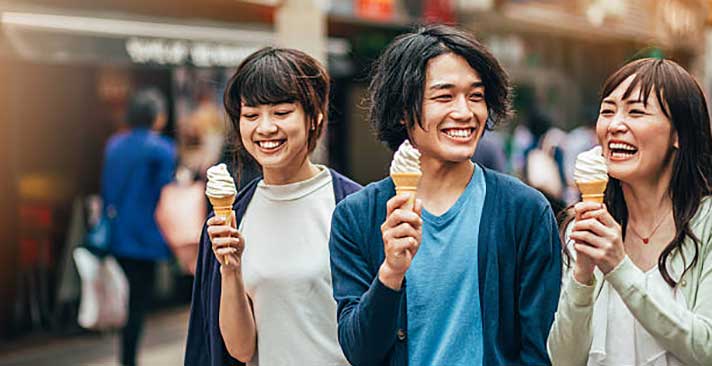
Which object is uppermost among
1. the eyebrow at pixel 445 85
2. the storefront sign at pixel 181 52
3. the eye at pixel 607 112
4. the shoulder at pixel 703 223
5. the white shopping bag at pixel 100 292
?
the storefront sign at pixel 181 52

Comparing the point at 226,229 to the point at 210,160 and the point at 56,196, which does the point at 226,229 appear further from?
the point at 210,160

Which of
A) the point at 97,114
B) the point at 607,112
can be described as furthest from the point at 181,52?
the point at 607,112

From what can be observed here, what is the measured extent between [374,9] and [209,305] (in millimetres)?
9232

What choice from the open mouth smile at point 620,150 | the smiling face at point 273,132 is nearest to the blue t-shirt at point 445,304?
the open mouth smile at point 620,150

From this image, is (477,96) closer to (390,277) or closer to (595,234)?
(595,234)

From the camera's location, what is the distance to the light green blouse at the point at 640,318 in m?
3.09

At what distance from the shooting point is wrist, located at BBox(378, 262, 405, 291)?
2.81 metres

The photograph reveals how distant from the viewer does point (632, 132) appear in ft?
10.9

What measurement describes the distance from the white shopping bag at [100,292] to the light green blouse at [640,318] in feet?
17.4

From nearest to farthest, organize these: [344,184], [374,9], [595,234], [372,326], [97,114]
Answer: [372,326] < [595,234] < [344,184] < [97,114] < [374,9]

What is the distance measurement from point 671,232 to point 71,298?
723 cm

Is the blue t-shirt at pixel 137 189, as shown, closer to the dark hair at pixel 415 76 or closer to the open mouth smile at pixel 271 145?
the open mouth smile at pixel 271 145

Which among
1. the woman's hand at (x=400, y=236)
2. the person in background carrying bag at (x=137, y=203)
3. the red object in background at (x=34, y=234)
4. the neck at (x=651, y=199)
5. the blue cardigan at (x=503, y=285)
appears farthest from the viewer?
the red object in background at (x=34, y=234)

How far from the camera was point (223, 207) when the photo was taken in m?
3.45
